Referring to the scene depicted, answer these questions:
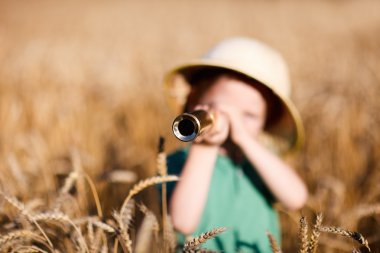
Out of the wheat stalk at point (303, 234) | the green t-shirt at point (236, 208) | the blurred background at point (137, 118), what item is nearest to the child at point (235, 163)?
the green t-shirt at point (236, 208)

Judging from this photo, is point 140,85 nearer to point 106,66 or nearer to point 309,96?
point 106,66

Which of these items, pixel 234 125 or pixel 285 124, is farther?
pixel 285 124

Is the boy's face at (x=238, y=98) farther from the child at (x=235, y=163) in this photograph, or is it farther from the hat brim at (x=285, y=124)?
the hat brim at (x=285, y=124)

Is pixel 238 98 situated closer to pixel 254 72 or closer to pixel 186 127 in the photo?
pixel 254 72

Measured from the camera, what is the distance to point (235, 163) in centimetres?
163

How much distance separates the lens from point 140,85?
11.5 ft

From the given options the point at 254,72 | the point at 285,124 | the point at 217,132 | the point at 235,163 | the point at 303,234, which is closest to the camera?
the point at 303,234

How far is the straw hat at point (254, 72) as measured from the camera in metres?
1.50

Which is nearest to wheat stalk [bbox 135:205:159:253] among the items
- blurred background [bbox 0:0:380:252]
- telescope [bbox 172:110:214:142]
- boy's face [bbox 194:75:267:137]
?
telescope [bbox 172:110:214:142]

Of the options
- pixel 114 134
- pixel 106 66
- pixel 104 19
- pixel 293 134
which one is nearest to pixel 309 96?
pixel 293 134

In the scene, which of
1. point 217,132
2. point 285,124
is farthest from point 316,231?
point 285,124

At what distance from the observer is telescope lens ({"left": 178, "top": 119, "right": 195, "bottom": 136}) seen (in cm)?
90

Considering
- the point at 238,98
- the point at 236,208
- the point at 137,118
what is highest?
the point at 137,118

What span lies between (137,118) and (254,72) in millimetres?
1478
